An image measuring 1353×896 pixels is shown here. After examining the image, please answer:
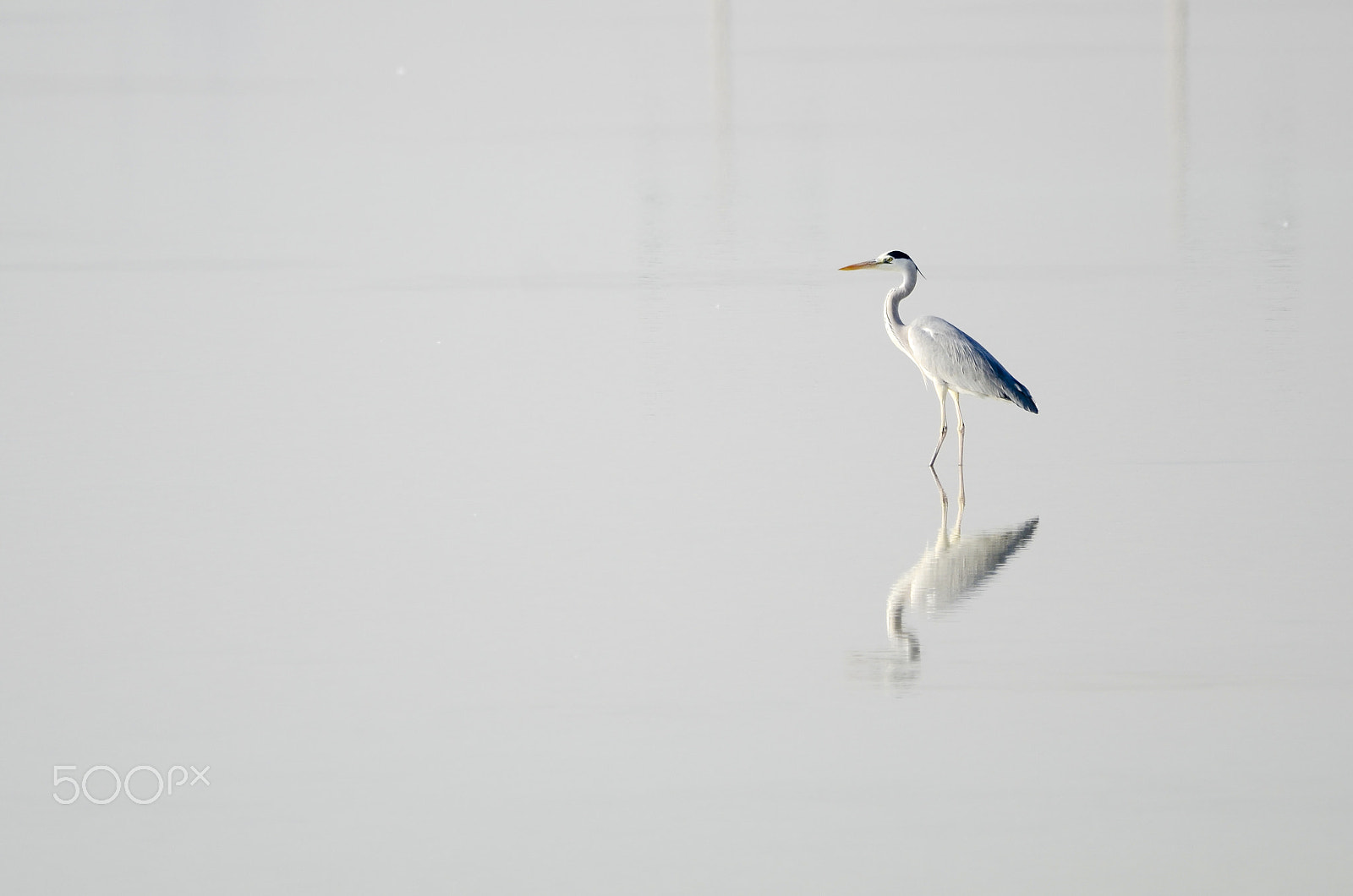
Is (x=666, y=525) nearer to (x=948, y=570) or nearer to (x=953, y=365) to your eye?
(x=948, y=570)

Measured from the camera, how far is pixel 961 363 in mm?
9992

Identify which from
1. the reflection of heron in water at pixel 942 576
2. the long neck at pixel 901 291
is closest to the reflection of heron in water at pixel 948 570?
the reflection of heron in water at pixel 942 576

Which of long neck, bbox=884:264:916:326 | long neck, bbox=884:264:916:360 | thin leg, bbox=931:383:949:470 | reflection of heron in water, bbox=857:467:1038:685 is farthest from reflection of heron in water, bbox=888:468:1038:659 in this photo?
long neck, bbox=884:264:916:326

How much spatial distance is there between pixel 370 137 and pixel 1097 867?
19698mm

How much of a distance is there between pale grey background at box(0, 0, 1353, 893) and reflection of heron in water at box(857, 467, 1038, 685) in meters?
0.07

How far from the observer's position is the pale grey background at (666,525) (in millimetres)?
5574

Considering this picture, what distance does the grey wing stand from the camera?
9.88 meters

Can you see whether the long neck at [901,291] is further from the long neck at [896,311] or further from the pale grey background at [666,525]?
the pale grey background at [666,525]

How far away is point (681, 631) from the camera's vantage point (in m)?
7.13

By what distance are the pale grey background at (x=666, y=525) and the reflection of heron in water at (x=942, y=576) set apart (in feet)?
0.23

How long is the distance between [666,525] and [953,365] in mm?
2142

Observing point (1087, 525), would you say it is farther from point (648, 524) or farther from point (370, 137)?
point (370, 137)

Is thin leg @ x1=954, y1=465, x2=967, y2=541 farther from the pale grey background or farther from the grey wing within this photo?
the grey wing

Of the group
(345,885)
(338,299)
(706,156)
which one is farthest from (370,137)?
(345,885)
